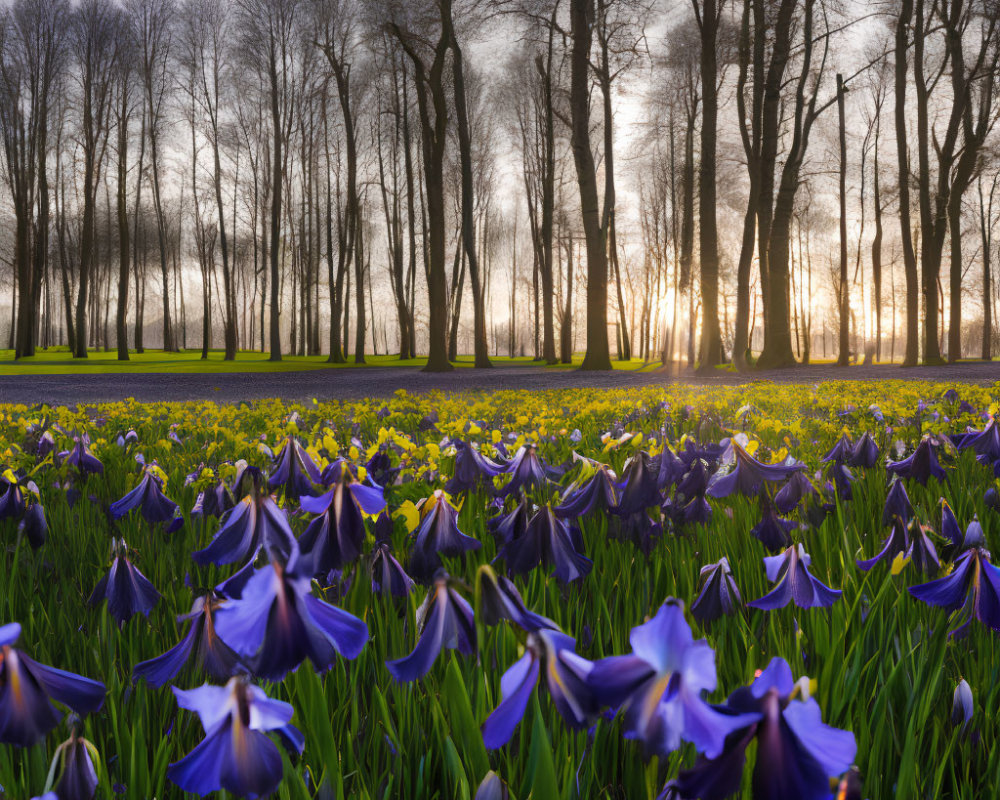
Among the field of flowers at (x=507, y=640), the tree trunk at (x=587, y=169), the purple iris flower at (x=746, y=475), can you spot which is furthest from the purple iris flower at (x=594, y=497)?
the tree trunk at (x=587, y=169)

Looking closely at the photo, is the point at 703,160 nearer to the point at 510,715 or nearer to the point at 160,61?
the point at 510,715

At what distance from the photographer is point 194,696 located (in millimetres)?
484

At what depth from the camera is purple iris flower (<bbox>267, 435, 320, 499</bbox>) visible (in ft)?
5.21

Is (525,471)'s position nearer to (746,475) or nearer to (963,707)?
(746,475)

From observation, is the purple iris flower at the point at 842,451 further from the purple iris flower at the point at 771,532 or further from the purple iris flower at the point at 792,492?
the purple iris flower at the point at 771,532

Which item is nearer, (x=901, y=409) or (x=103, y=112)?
(x=901, y=409)

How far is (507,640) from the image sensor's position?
40.5 inches

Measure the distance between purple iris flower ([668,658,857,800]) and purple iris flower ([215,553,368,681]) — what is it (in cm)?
28

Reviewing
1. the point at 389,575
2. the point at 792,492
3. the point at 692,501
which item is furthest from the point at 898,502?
the point at 389,575

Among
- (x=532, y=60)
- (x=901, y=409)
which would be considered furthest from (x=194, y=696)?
(x=532, y=60)

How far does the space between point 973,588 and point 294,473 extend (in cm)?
134

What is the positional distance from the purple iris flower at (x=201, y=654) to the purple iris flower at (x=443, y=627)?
10.1 inches

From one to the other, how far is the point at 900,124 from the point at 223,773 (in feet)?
73.4

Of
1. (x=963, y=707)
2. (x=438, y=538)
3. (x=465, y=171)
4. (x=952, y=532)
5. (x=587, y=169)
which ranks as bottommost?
(x=963, y=707)
